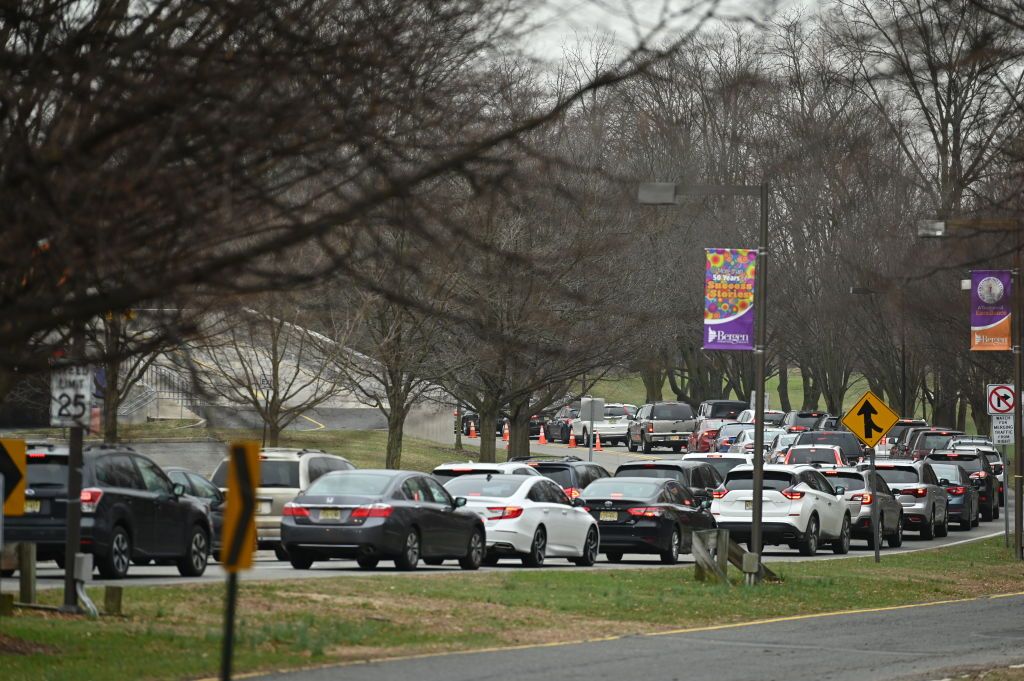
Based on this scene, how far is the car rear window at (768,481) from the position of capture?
97.3ft

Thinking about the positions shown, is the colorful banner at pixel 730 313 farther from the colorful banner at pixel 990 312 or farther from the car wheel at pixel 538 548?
the colorful banner at pixel 990 312

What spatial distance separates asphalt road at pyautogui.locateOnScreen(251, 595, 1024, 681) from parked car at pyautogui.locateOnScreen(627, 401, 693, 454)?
50.0m

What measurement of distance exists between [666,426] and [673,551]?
1662 inches

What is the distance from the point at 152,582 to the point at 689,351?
218 feet

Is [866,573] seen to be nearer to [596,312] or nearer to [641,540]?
[641,540]

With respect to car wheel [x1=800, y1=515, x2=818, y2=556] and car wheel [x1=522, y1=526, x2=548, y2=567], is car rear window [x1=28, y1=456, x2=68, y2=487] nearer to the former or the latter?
car wheel [x1=522, y1=526, x2=548, y2=567]

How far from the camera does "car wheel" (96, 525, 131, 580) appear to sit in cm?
1973

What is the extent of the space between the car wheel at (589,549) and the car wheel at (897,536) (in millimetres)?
9677

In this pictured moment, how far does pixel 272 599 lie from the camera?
17016mm

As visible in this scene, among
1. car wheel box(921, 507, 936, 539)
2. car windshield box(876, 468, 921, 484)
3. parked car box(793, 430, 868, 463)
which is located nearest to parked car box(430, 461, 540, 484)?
car windshield box(876, 468, 921, 484)

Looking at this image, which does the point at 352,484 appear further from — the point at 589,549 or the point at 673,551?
the point at 673,551

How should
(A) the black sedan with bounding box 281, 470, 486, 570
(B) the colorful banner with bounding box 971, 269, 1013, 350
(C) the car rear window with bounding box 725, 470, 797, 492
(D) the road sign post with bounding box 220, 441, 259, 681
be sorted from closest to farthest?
1. (D) the road sign post with bounding box 220, 441, 259, 681
2. (A) the black sedan with bounding box 281, 470, 486, 570
3. (B) the colorful banner with bounding box 971, 269, 1013, 350
4. (C) the car rear window with bounding box 725, 470, 797, 492

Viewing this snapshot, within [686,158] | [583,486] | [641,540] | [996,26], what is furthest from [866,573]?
Result: [686,158]

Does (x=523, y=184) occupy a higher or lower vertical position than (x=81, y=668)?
higher
